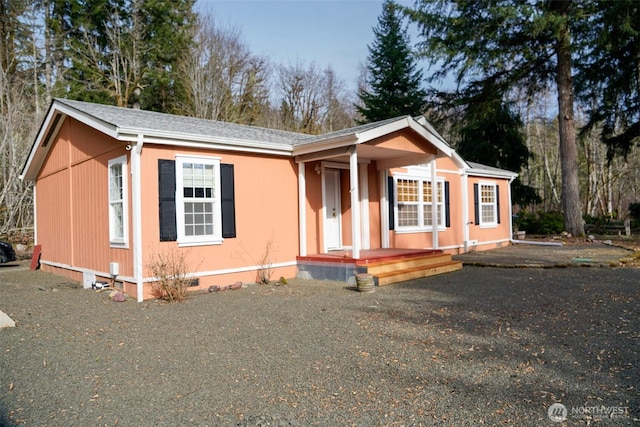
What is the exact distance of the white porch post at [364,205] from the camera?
37.7 ft

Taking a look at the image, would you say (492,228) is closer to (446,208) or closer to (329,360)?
(446,208)

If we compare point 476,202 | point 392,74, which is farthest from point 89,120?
point 392,74

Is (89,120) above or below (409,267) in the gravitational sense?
above

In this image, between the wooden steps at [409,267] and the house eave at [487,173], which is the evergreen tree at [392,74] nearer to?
the house eave at [487,173]

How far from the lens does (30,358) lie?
15.4ft

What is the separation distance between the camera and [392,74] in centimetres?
2517

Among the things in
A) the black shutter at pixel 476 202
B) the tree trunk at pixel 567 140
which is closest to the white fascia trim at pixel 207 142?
the black shutter at pixel 476 202

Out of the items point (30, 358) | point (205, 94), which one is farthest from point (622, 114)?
point (30, 358)

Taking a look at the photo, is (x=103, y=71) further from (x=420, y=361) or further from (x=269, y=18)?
(x=420, y=361)

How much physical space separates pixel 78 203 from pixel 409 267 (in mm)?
7888

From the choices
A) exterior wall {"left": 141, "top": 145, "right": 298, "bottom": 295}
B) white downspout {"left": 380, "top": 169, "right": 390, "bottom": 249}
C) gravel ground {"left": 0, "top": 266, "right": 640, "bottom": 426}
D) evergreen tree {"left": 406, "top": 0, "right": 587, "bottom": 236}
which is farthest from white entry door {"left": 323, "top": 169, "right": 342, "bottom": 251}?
evergreen tree {"left": 406, "top": 0, "right": 587, "bottom": 236}

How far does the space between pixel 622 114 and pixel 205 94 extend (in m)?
19.5

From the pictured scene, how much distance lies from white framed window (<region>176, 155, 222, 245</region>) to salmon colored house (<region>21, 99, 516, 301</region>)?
2 cm

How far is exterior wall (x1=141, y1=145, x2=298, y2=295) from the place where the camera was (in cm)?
784
